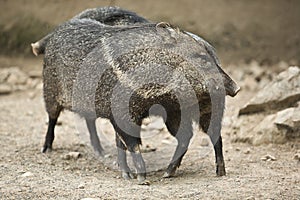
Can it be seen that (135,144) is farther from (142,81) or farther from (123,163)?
(142,81)

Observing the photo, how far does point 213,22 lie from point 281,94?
136 inches

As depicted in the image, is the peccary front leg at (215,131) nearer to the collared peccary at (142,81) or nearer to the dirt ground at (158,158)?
the collared peccary at (142,81)

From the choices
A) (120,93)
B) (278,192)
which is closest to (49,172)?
(120,93)

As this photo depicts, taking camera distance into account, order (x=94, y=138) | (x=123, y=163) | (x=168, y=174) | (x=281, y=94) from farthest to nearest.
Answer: (x=281, y=94), (x=94, y=138), (x=123, y=163), (x=168, y=174)

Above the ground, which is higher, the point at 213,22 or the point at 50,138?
the point at 213,22

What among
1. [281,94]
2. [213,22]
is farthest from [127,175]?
[213,22]

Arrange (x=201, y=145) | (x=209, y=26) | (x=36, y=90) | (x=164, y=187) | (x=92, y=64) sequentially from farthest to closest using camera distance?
1. (x=209, y=26)
2. (x=36, y=90)
3. (x=201, y=145)
4. (x=92, y=64)
5. (x=164, y=187)

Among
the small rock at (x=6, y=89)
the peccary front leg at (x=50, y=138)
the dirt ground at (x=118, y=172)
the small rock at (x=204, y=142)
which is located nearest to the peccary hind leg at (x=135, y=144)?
the dirt ground at (x=118, y=172)

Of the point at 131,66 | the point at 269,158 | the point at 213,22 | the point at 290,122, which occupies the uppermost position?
the point at 213,22

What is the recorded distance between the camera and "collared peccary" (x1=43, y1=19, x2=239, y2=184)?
13.7 feet

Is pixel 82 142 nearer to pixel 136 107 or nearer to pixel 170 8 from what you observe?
pixel 136 107

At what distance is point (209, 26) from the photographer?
9117mm

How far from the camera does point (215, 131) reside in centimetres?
448

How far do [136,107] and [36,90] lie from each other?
4.48 meters
